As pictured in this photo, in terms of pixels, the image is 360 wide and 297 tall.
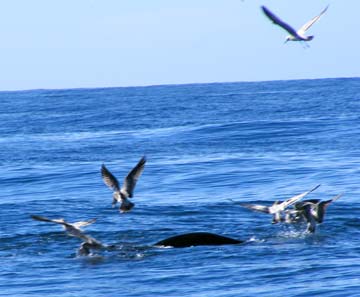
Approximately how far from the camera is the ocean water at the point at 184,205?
68.4 feet

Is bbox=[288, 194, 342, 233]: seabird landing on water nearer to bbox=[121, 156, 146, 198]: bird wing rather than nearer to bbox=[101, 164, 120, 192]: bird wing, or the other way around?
bbox=[121, 156, 146, 198]: bird wing

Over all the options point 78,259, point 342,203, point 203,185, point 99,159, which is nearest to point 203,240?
point 78,259

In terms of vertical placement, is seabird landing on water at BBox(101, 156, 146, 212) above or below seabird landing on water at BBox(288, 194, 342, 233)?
above

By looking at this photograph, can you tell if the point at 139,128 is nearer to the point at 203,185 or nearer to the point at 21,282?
the point at 203,185

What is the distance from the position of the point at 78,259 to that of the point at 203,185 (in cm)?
1239

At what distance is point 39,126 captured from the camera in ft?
215

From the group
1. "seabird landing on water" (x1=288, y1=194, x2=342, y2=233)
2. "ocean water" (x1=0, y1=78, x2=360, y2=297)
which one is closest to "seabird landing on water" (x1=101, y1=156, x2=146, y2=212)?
"ocean water" (x1=0, y1=78, x2=360, y2=297)

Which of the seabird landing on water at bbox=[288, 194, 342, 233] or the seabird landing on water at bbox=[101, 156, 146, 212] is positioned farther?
the seabird landing on water at bbox=[288, 194, 342, 233]

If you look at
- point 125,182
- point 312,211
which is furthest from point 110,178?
point 312,211

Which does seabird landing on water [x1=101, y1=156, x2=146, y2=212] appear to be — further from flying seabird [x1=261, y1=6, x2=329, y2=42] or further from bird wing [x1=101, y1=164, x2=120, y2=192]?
flying seabird [x1=261, y1=6, x2=329, y2=42]

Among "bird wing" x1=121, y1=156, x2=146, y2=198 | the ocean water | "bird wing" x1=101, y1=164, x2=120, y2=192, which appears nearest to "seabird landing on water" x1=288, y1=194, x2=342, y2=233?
the ocean water

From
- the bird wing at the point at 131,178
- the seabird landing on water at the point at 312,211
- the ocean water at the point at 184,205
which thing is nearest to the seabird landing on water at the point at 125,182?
the bird wing at the point at 131,178

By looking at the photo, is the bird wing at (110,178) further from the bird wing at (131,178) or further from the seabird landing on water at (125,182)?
the bird wing at (131,178)

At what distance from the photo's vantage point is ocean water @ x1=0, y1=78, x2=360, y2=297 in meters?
20.9
